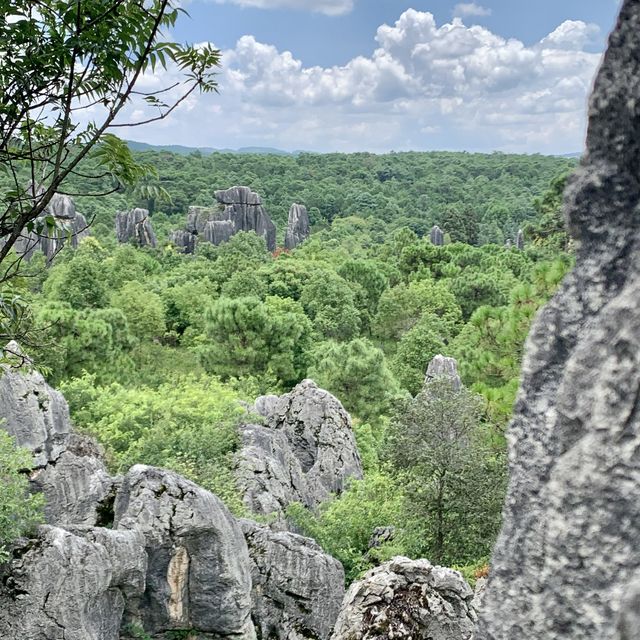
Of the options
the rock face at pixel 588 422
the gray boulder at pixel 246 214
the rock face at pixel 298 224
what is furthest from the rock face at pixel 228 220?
the rock face at pixel 588 422

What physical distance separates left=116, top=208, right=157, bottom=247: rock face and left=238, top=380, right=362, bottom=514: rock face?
116ft

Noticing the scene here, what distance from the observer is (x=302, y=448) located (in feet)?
54.8

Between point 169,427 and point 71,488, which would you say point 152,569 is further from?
point 169,427

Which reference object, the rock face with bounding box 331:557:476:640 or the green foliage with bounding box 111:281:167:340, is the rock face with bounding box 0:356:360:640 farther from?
the green foliage with bounding box 111:281:167:340

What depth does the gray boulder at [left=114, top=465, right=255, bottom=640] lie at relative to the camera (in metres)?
7.55

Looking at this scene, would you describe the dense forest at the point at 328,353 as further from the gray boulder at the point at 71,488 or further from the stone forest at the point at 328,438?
the gray boulder at the point at 71,488

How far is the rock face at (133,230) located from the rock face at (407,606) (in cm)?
4605

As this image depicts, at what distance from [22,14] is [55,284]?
29.6m

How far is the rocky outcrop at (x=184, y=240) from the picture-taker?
182 ft

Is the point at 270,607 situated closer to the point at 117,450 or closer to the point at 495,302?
the point at 117,450

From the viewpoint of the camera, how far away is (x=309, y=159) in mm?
112562

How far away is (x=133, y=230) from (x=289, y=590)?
45.3m

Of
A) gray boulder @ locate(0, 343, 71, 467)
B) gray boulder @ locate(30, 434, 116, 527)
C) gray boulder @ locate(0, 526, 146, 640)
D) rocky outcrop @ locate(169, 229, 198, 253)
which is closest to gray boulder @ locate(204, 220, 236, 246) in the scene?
rocky outcrop @ locate(169, 229, 198, 253)

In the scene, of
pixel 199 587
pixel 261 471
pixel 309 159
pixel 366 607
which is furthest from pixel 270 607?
pixel 309 159
